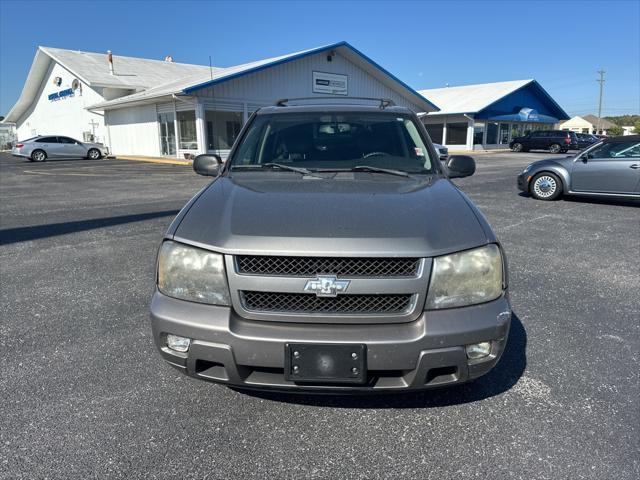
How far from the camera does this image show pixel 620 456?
2.06 metres

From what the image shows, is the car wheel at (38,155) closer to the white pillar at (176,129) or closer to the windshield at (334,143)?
the white pillar at (176,129)

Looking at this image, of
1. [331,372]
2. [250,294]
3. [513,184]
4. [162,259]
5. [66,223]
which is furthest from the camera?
[513,184]

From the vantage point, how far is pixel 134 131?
26281 mm

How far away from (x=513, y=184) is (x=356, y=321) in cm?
1276

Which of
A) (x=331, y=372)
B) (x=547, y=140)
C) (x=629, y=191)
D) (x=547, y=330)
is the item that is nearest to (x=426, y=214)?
(x=331, y=372)

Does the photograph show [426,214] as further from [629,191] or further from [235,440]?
[629,191]

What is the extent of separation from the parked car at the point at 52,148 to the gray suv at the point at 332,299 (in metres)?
27.7

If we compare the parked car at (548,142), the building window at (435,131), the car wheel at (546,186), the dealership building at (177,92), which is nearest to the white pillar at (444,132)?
the building window at (435,131)

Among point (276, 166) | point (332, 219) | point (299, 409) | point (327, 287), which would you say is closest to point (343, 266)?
point (327, 287)

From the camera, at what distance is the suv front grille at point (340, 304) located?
200cm

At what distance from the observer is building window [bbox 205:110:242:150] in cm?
2189

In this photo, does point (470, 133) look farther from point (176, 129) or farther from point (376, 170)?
point (376, 170)

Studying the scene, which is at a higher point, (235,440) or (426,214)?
(426,214)

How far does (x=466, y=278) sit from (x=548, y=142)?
3556 cm
